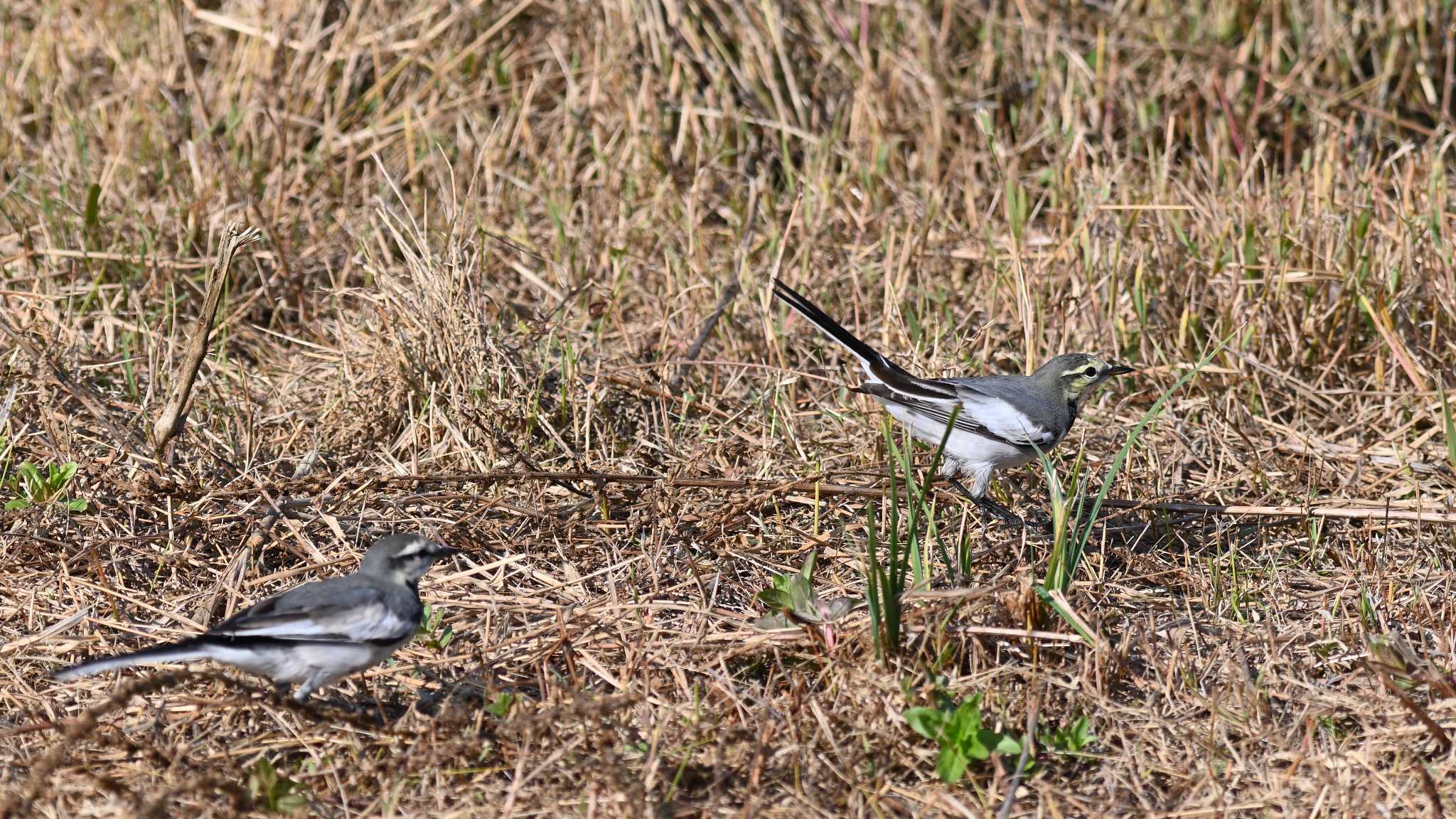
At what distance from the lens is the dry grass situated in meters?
4.03

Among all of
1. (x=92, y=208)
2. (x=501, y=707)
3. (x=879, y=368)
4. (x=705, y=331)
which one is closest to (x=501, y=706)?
(x=501, y=707)

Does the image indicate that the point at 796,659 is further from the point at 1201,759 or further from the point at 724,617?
the point at 1201,759

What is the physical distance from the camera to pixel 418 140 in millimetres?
8383

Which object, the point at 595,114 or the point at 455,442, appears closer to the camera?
the point at 455,442

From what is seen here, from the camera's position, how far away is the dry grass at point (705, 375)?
4027 mm

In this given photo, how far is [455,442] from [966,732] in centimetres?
276

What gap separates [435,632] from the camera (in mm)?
4723

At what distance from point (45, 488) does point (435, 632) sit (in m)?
1.69

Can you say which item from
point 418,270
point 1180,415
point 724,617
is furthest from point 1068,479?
point 418,270

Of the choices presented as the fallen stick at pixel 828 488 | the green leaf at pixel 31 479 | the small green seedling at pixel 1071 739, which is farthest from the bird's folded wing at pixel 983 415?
the green leaf at pixel 31 479

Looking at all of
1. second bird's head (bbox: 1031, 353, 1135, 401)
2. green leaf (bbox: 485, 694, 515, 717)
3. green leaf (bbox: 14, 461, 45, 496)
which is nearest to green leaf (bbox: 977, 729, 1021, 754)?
green leaf (bbox: 485, 694, 515, 717)

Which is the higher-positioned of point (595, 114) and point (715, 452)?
point (595, 114)

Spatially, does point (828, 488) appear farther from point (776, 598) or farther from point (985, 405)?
point (776, 598)

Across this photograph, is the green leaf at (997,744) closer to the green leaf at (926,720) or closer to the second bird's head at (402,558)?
the green leaf at (926,720)
